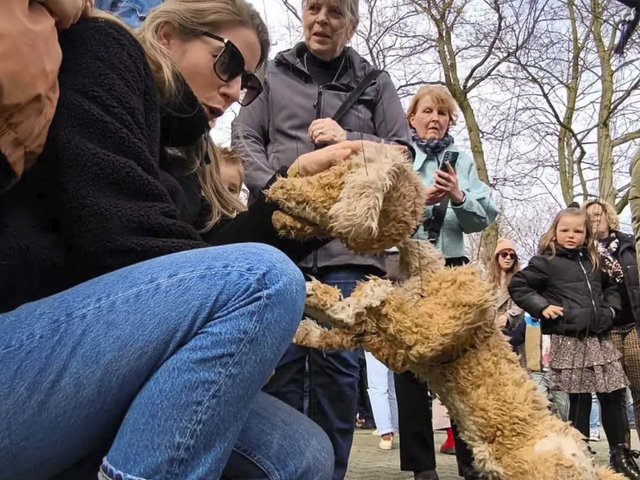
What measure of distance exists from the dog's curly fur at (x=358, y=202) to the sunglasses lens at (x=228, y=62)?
0.29m

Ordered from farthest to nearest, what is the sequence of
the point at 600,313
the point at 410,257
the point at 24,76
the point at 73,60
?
the point at 600,313 < the point at 410,257 < the point at 73,60 < the point at 24,76

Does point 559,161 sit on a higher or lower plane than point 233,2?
lower

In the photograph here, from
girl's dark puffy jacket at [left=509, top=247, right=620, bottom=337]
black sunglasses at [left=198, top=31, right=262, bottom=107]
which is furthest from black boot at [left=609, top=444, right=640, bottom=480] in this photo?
black sunglasses at [left=198, top=31, right=262, bottom=107]

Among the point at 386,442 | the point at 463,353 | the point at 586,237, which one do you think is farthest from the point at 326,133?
the point at 386,442

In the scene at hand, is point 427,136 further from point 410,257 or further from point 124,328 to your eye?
point 124,328

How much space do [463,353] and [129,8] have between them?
157 centimetres

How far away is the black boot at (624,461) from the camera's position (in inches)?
→ 135

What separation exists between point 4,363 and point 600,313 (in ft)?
12.1

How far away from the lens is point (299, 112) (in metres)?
2.53

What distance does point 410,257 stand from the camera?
1417 millimetres

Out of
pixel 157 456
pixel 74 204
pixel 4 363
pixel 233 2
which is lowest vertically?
pixel 157 456

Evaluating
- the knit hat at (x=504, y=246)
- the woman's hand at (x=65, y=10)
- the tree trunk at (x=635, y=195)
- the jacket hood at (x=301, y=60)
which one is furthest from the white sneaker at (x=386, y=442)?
the woman's hand at (x=65, y=10)

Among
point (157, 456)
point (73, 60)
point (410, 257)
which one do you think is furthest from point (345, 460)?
point (73, 60)

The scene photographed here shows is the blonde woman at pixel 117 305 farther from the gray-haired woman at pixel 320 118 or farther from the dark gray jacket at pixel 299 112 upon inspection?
the dark gray jacket at pixel 299 112
